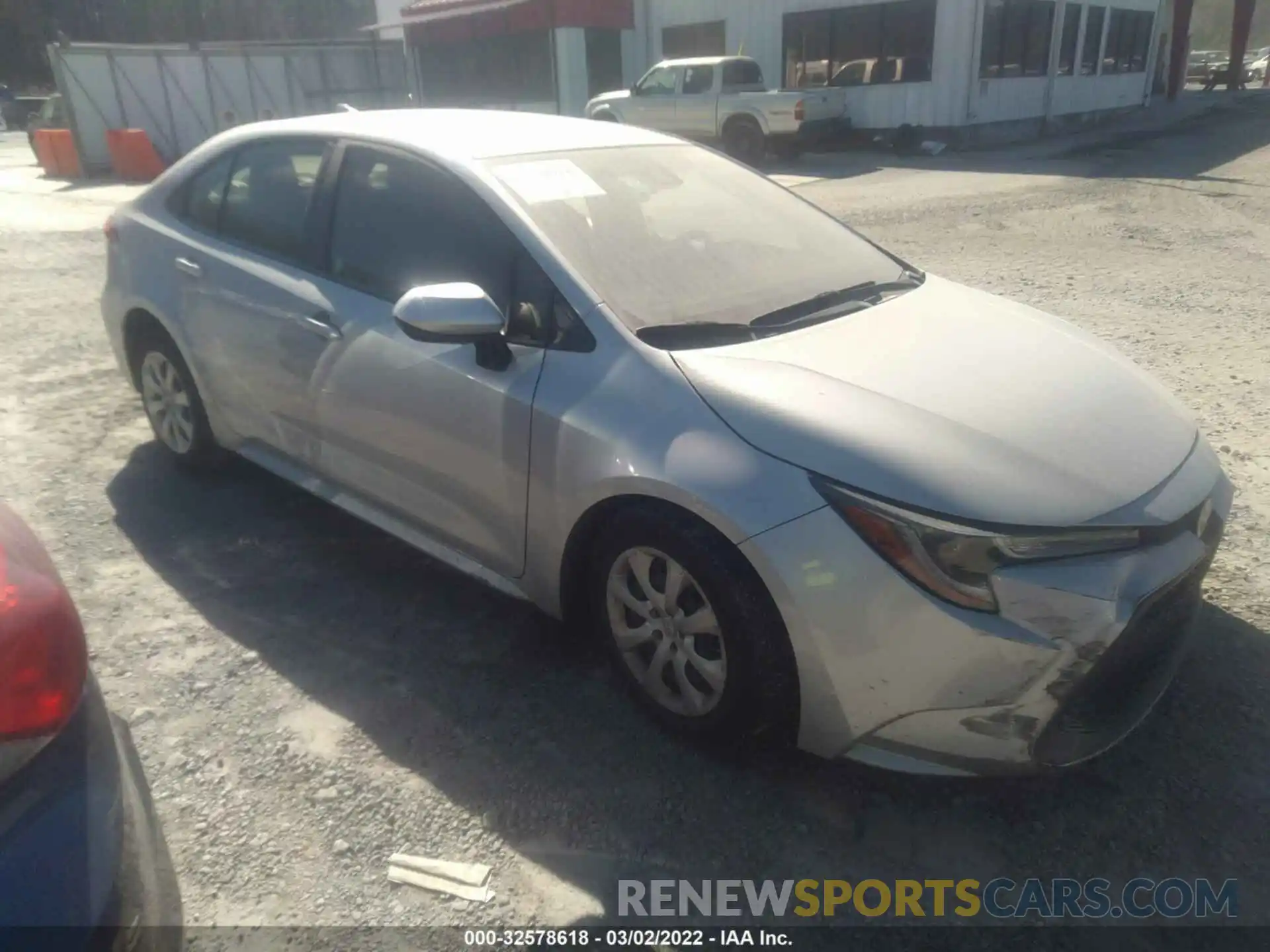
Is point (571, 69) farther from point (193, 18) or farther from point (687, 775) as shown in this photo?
point (193, 18)

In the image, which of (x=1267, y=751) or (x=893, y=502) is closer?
(x=893, y=502)

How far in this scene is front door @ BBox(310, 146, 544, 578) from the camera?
282 cm

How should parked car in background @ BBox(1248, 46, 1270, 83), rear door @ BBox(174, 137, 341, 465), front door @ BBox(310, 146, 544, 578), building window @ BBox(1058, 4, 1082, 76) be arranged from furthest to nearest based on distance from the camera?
1. parked car in background @ BBox(1248, 46, 1270, 83)
2. building window @ BBox(1058, 4, 1082, 76)
3. rear door @ BBox(174, 137, 341, 465)
4. front door @ BBox(310, 146, 544, 578)

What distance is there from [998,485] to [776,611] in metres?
0.59

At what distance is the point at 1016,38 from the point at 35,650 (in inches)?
886

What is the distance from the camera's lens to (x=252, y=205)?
3824 millimetres

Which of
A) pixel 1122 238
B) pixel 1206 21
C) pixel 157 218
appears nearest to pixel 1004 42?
pixel 1122 238

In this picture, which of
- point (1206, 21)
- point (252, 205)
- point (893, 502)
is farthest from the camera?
point (1206, 21)

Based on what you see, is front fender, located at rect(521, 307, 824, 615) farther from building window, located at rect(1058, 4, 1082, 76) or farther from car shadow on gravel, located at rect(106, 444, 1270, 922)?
Answer: building window, located at rect(1058, 4, 1082, 76)

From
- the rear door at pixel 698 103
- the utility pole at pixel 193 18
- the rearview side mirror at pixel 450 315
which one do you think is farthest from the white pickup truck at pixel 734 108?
the utility pole at pixel 193 18

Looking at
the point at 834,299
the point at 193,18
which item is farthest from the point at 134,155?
the point at 193,18

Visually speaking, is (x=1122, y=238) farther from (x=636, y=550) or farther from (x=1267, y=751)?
(x=636, y=550)

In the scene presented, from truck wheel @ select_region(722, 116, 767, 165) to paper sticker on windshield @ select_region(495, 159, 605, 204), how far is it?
1489 centimetres

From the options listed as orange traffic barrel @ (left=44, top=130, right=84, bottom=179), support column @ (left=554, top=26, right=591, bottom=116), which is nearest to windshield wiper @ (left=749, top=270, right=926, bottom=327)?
orange traffic barrel @ (left=44, top=130, right=84, bottom=179)
